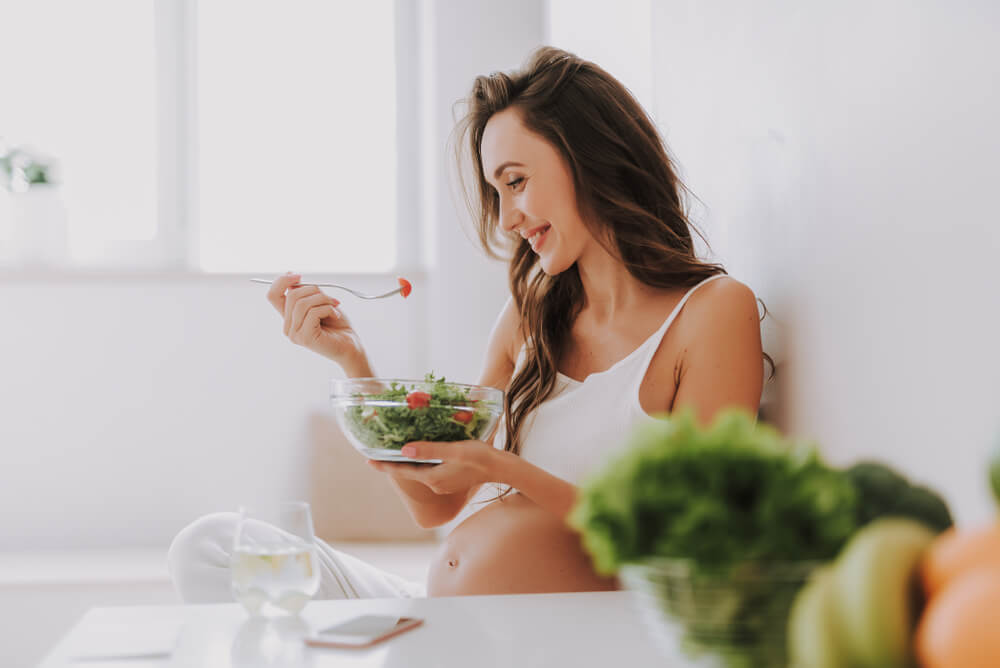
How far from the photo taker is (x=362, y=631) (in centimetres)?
73

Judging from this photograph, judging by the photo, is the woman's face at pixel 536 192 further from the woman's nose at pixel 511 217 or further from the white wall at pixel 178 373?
the white wall at pixel 178 373

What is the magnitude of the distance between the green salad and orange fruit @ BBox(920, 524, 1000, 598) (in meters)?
0.73

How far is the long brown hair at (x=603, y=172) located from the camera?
147cm

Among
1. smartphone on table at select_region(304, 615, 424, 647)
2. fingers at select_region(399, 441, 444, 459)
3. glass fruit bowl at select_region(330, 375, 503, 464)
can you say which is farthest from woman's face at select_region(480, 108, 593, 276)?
smartphone on table at select_region(304, 615, 424, 647)

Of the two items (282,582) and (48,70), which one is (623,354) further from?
(48,70)

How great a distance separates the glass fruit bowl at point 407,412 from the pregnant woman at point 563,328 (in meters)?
0.14

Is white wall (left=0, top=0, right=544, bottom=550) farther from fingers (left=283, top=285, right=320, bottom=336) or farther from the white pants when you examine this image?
the white pants

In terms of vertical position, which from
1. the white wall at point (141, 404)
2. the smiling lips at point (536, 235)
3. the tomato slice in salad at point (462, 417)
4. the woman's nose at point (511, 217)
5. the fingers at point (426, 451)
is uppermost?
the woman's nose at point (511, 217)

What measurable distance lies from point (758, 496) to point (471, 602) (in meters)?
0.51

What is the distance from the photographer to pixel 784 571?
1.36 feet

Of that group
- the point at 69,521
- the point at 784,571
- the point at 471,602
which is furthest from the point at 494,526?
the point at 69,521

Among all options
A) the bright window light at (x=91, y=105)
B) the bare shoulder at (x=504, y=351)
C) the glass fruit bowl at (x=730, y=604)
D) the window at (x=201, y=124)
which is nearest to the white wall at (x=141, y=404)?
→ the window at (x=201, y=124)

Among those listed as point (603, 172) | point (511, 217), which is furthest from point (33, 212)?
point (603, 172)

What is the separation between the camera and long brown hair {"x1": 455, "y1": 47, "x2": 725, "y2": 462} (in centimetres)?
147
